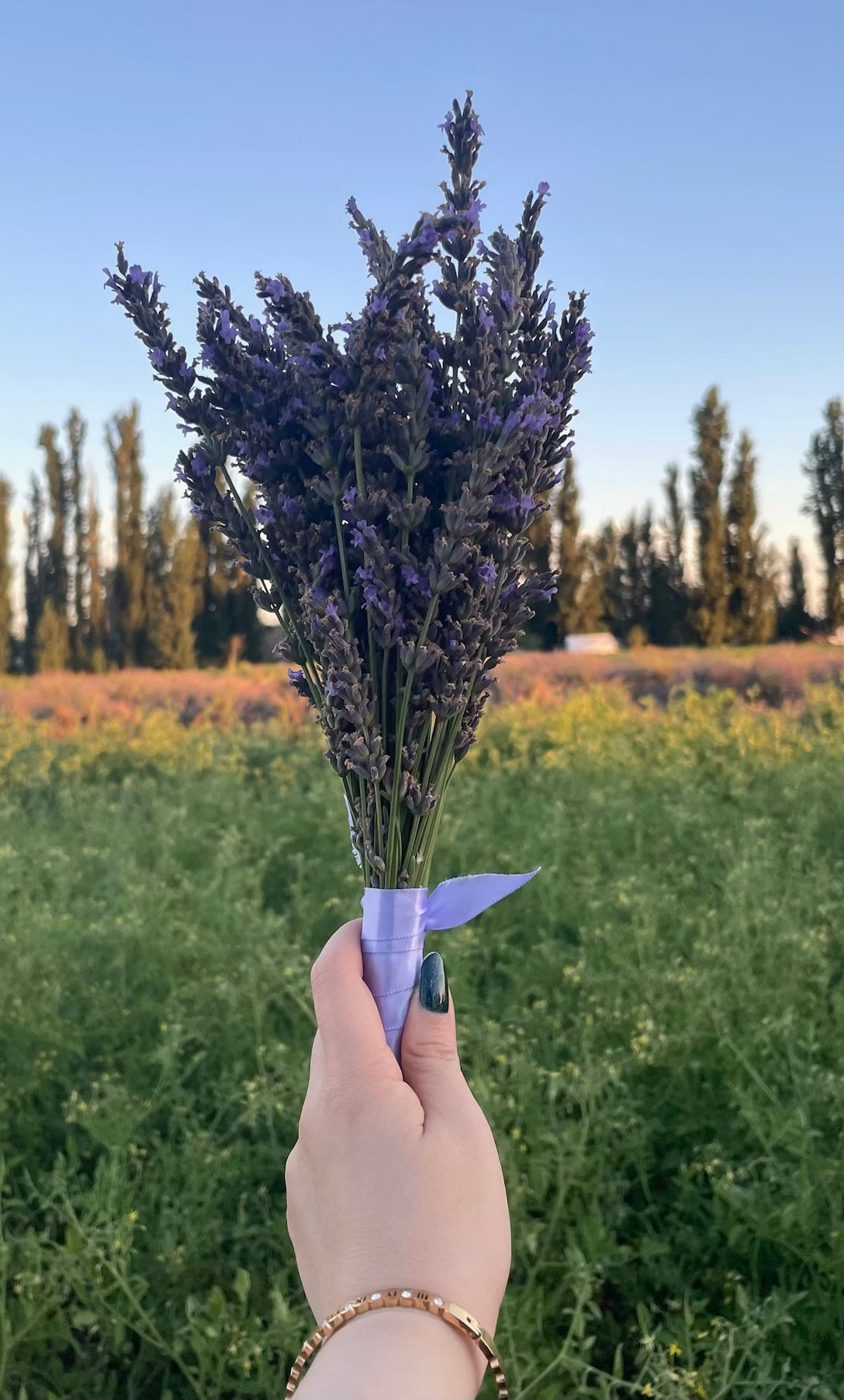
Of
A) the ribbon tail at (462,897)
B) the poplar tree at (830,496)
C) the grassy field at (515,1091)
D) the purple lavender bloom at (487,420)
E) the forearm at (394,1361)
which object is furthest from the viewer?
the poplar tree at (830,496)

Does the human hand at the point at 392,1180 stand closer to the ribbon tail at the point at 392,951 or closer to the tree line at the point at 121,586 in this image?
the ribbon tail at the point at 392,951

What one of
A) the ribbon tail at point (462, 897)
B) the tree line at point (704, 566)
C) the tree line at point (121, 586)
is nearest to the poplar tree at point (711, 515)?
the tree line at point (704, 566)

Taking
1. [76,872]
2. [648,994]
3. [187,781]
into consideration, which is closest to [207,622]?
[187,781]

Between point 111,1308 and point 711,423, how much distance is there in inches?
350

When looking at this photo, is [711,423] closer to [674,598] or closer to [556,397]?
[674,598]

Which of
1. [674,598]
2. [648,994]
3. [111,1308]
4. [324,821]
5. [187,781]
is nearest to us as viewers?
[111,1308]

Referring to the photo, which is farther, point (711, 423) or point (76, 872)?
point (711, 423)

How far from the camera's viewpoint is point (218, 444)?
1128 millimetres

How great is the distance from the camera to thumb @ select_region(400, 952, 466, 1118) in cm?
107

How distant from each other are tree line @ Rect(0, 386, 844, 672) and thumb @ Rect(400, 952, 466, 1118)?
7.26 m

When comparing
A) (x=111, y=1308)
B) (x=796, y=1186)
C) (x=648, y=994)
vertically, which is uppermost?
(x=648, y=994)

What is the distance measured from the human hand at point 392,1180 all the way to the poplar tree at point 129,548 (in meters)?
9.06

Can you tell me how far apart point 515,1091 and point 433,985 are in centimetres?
142

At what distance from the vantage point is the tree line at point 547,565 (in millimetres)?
8797
